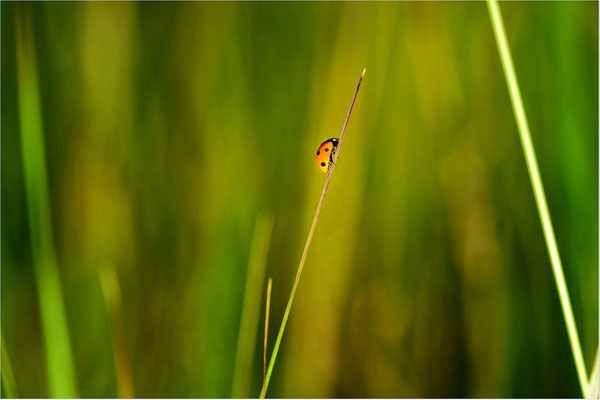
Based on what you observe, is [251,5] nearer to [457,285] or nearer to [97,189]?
[97,189]

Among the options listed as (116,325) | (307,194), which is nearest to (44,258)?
(116,325)

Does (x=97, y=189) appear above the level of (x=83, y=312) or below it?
above

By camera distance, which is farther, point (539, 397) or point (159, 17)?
point (159, 17)

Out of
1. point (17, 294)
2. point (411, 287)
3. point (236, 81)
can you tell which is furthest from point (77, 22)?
point (411, 287)

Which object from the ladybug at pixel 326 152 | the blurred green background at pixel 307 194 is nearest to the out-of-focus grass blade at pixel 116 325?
the blurred green background at pixel 307 194

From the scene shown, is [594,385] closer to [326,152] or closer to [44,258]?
[326,152]

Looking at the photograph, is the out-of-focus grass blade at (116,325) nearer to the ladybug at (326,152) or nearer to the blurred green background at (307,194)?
the blurred green background at (307,194)

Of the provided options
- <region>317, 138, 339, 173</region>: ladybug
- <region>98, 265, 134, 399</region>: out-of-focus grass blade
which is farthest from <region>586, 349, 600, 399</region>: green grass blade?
<region>98, 265, 134, 399</region>: out-of-focus grass blade
